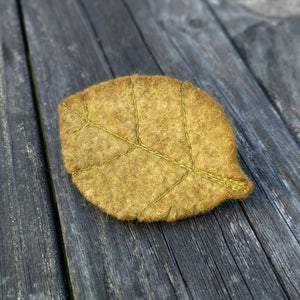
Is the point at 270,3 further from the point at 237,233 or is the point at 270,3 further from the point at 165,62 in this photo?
the point at 237,233

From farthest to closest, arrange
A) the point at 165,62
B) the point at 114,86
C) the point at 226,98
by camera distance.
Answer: the point at 165,62
the point at 226,98
the point at 114,86

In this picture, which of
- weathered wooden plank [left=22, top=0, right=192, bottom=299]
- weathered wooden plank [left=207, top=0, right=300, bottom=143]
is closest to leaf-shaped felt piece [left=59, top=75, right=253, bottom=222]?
weathered wooden plank [left=22, top=0, right=192, bottom=299]

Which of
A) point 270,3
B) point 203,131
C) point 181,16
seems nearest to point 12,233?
point 203,131

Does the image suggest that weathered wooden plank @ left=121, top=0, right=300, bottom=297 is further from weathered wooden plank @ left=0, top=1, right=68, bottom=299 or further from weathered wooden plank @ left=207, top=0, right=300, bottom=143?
weathered wooden plank @ left=0, top=1, right=68, bottom=299

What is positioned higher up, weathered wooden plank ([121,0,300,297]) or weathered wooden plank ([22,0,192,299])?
weathered wooden plank ([121,0,300,297])

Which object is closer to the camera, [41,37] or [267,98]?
[267,98]

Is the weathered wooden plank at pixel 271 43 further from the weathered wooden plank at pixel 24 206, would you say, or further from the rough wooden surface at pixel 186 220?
the weathered wooden plank at pixel 24 206
